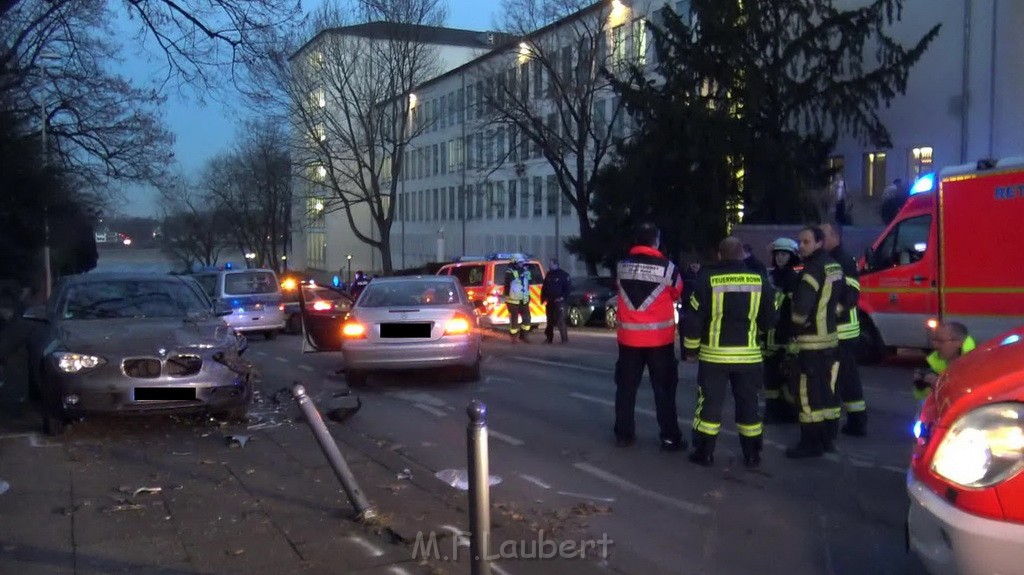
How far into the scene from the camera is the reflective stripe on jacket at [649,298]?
820 centimetres

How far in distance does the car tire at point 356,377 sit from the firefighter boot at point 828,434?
21.2 feet

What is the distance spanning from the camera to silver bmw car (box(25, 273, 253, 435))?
8.73 m

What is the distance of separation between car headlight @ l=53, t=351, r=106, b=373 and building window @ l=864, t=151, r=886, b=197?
2613 centimetres

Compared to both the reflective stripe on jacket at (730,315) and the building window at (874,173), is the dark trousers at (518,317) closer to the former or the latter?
the reflective stripe on jacket at (730,315)

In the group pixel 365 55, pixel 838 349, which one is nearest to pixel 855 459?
pixel 838 349

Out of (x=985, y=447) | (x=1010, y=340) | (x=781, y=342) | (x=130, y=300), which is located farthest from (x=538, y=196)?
(x=985, y=447)

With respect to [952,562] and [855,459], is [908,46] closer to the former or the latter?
[855,459]

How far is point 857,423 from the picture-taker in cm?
→ 891

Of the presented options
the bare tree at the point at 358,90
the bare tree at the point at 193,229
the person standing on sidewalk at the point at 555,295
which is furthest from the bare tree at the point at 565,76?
the bare tree at the point at 193,229

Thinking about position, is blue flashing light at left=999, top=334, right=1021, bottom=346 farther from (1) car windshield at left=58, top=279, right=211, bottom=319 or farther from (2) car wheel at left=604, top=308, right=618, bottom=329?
(2) car wheel at left=604, top=308, right=618, bottom=329

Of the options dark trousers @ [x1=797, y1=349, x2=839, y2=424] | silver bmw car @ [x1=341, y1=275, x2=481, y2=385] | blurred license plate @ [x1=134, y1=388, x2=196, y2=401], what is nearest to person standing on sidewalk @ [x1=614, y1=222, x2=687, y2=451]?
dark trousers @ [x1=797, y1=349, x2=839, y2=424]

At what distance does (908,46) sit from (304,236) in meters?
69.6

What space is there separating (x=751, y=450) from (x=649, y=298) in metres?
1.43

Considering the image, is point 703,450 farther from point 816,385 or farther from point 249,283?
point 249,283
